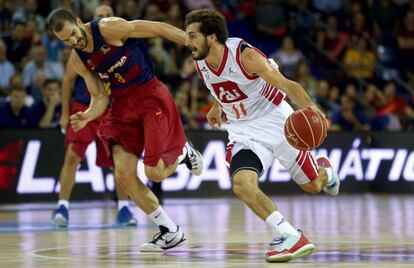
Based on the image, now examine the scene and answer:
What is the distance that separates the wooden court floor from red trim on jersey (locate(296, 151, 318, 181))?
59cm

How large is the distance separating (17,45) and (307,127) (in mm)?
9911

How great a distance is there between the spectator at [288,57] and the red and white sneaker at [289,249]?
11.4 meters

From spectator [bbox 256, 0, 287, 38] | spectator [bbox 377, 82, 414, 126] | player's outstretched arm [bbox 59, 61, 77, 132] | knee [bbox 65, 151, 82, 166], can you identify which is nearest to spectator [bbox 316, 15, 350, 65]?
spectator [bbox 256, 0, 287, 38]

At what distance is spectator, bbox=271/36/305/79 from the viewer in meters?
19.5


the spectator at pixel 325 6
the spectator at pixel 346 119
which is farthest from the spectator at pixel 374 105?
the spectator at pixel 325 6

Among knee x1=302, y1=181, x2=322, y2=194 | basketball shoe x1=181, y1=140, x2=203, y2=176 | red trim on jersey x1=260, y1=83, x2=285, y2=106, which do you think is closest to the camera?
red trim on jersey x1=260, y1=83, x2=285, y2=106

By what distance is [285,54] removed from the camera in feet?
65.3

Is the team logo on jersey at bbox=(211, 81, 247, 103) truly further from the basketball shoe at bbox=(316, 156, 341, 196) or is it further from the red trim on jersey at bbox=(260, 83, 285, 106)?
the basketball shoe at bbox=(316, 156, 341, 196)

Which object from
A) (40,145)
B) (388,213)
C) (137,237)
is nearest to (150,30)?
(137,237)

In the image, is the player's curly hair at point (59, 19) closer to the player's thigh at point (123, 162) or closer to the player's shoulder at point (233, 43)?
the player's thigh at point (123, 162)

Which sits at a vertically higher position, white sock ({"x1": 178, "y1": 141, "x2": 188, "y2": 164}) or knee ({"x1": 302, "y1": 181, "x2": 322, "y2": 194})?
white sock ({"x1": 178, "y1": 141, "x2": 188, "y2": 164})

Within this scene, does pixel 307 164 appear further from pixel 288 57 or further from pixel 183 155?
pixel 288 57

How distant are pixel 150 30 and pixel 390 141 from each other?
9723mm

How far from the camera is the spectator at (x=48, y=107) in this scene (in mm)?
15305
